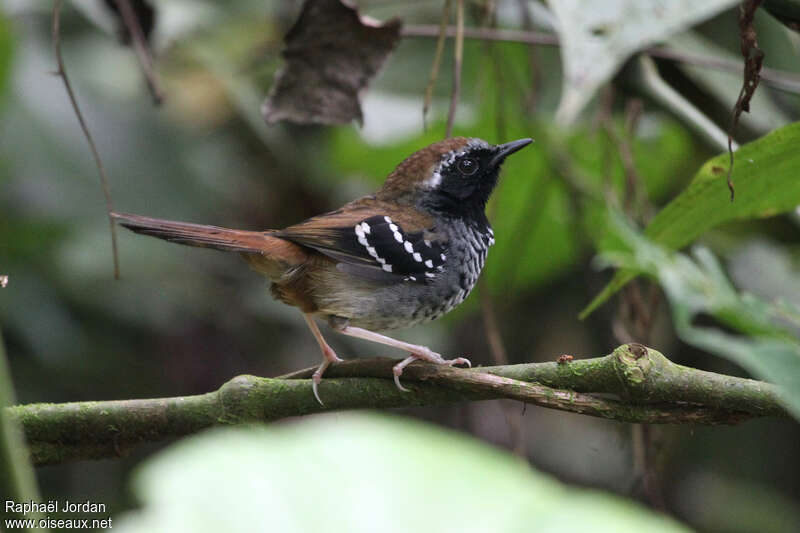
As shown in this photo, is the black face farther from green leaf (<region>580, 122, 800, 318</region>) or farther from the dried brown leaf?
green leaf (<region>580, 122, 800, 318</region>)

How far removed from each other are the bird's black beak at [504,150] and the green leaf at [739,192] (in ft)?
2.93

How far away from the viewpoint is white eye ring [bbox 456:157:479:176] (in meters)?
3.29

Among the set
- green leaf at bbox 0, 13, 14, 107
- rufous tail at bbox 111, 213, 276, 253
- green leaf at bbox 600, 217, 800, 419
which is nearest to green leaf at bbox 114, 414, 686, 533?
green leaf at bbox 600, 217, 800, 419

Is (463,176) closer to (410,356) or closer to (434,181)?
(434,181)

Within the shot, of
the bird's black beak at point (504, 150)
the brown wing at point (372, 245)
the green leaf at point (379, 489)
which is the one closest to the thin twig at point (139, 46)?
the brown wing at point (372, 245)

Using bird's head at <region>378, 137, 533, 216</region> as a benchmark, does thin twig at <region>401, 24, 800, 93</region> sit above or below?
above

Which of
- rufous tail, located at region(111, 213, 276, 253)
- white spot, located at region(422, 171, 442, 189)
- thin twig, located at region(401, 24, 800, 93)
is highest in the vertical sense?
thin twig, located at region(401, 24, 800, 93)

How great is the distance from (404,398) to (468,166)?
136 centimetres

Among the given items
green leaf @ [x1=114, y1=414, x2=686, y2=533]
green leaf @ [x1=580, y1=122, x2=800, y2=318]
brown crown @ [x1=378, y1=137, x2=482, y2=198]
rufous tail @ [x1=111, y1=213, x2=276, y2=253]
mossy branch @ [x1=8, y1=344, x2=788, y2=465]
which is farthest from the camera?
brown crown @ [x1=378, y1=137, x2=482, y2=198]

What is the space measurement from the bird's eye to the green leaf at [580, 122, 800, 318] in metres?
1.12

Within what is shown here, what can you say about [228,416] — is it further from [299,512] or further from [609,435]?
[609,435]

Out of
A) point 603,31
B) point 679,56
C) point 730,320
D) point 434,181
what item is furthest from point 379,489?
point 679,56

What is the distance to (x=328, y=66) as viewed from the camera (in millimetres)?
3047

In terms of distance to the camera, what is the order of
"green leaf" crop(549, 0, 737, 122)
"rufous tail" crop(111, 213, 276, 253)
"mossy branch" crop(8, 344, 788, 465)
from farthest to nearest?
"rufous tail" crop(111, 213, 276, 253)
"green leaf" crop(549, 0, 737, 122)
"mossy branch" crop(8, 344, 788, 465)
